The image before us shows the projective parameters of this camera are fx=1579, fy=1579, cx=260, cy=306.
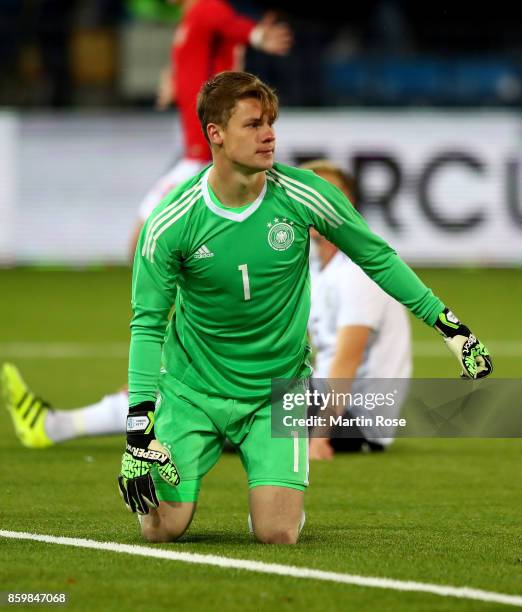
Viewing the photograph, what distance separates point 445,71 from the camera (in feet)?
70.9

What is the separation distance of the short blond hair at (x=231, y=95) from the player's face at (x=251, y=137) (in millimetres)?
20

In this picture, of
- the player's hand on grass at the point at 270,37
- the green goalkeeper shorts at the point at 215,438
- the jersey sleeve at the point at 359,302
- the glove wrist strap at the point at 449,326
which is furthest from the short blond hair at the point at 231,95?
the player's hand on grass at the point at 270,37

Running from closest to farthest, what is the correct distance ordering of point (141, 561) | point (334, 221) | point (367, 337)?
point (141, 561)
point (334, 221)
point (367, 337)

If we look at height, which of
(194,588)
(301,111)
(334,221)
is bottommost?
(301,111)

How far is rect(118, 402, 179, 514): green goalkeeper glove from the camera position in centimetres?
552

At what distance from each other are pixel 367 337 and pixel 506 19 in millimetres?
18220

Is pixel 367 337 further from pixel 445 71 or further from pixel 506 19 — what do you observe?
pixel 506 19

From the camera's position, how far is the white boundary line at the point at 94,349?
12969 millimetres

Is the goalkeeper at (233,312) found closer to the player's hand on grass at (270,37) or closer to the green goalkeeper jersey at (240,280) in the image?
the green goalkeeper jersey at (240,280)

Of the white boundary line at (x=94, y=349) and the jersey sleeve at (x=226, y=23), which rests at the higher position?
the jersey sleeve at (x=226, y=23)

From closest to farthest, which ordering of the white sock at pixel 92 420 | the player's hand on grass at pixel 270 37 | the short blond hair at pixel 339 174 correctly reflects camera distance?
1. the short blond hair at pixel 339 174
2. the white sock at pixel 92 420
3. the player's hand on grass at pixel 270 37

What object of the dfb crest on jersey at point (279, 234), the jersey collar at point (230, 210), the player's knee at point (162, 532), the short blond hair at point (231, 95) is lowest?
the player's knee at point (162, 532)

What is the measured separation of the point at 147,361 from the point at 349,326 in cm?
263

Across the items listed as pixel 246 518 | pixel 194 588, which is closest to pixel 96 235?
pixel 246 518
